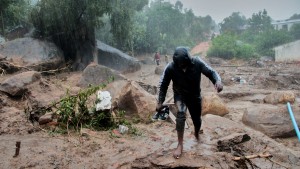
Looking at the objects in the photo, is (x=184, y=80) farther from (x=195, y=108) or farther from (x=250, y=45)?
(x=250, y=45)

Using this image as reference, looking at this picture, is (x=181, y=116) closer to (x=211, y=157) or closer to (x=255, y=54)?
(x=211, y=157)

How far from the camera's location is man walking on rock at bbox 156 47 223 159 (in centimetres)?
412

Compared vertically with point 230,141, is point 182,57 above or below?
above

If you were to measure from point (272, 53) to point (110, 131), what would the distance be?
103 ft

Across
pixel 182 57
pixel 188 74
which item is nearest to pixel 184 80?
pixel 188 74

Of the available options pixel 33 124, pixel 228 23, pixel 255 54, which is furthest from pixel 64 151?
pixel 228 23

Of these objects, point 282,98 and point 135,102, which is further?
point 282,98

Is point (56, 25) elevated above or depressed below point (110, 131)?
above

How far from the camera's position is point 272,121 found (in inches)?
287

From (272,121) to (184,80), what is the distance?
4004mm

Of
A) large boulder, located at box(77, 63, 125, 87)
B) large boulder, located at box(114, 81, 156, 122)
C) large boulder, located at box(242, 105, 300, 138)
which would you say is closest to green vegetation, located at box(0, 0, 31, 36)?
large boulder, located at box(77, 63, 125, 87)

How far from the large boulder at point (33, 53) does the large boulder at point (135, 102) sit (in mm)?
6204

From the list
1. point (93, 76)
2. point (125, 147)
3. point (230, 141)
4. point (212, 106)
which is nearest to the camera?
point (125, 147)

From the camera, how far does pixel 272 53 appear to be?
33188 mm
